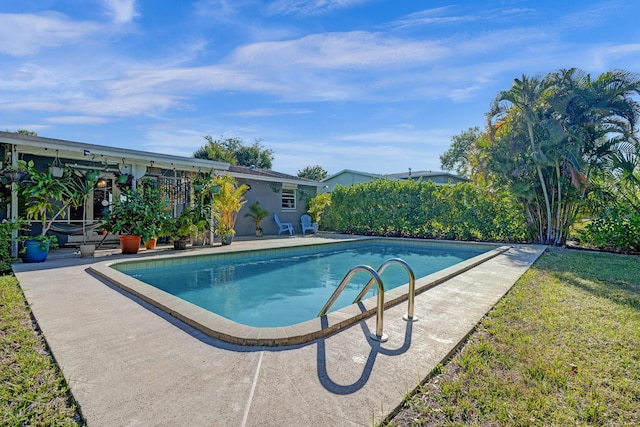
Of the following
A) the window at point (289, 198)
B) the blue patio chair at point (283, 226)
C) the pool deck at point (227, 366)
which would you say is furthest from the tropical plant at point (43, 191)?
the window at point (289, 198)

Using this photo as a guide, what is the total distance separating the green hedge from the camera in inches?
538

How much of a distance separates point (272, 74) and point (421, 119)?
1120 centimetres

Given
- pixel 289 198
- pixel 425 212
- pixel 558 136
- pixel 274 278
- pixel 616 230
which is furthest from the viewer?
pixel 289 198

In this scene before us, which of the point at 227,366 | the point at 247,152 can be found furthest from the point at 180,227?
the point at 247,152

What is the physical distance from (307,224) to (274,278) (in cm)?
999

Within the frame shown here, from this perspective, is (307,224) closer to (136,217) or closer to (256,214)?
(256,214)

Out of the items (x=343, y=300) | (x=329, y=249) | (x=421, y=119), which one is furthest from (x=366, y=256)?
(x=421, y=119)

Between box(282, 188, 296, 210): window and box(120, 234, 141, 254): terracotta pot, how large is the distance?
9.84m

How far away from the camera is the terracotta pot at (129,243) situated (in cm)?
916

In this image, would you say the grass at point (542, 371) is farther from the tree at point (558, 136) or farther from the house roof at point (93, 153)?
the house roof at point (93, 153)

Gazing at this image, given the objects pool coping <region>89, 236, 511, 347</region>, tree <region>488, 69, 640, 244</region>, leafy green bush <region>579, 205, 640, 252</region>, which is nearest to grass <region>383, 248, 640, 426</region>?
pool coping <region>89, 236, 511, 347</region>

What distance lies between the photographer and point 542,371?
280 cm

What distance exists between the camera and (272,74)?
1317 centimetres

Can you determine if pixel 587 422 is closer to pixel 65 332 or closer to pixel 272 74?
pixel 65 332
